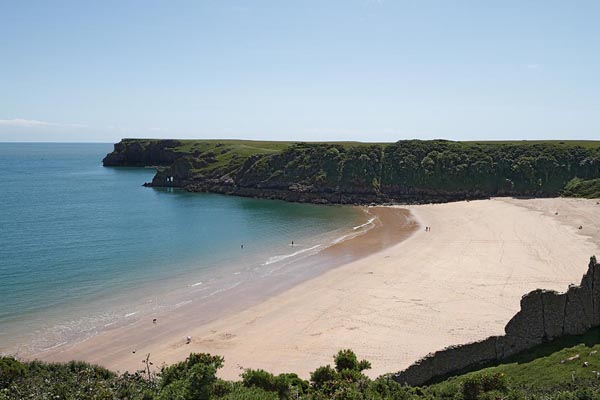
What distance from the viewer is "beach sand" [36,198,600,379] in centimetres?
2845

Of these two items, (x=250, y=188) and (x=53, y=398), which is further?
(x=250, y=188)

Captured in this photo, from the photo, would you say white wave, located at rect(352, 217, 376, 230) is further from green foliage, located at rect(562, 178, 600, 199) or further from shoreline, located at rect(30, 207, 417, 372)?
green foliage, located at rect(562, 178, 600, 199)

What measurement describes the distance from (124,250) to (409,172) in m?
58.6

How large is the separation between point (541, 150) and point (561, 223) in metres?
39.8

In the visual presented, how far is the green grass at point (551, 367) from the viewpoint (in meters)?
18.5

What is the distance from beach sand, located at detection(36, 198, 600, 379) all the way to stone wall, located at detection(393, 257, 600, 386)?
4747 mm

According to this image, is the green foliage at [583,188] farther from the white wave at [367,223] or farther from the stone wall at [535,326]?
the stone wall at [535,326]

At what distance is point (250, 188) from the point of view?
101m

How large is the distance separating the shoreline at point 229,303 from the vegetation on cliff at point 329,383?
7389mm

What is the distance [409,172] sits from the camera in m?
94.4

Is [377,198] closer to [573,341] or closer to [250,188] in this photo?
[250,188]

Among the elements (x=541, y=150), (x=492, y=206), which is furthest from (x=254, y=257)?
(x=541, y=150)

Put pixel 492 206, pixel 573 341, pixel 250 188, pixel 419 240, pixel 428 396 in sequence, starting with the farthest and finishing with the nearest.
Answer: pixel 250 188, pixel 492 206, pixel 419 240, pixel 573 341, pixel 428 396

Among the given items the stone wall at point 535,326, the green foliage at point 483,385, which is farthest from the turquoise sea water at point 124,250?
the green foliage at point 483,385
